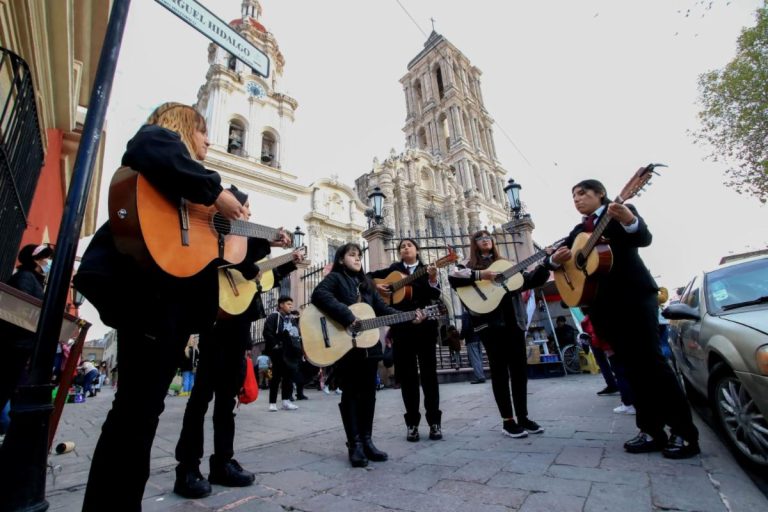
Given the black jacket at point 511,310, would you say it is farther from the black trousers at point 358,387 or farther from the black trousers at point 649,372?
the black trousers at point 358,387

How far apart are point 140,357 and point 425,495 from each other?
161cm

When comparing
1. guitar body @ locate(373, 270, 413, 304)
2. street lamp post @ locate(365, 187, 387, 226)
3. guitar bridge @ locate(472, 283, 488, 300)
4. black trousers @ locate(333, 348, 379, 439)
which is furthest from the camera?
street lamp post @ locate(365, 187, 387, 226)

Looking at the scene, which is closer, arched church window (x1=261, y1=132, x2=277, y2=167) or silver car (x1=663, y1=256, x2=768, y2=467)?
silver car (x1=663, y1=256, x2=768, y2=467)

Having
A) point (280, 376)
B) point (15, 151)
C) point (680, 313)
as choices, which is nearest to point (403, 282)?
point (680, 313)

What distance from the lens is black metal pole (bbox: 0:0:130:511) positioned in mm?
1386

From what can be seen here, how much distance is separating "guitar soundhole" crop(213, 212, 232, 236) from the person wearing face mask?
2.11 metres

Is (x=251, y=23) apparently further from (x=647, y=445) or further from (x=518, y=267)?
(x=647, y=445)

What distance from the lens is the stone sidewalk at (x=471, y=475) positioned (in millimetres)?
1767

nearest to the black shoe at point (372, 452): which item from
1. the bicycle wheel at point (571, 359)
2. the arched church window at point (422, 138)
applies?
the bicycle wheel at point (571, 359)

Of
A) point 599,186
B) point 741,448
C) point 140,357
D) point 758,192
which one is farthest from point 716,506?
point 758,192

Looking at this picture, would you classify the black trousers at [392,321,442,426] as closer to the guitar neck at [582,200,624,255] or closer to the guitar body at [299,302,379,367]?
the guitar body at [299,302,379,367]

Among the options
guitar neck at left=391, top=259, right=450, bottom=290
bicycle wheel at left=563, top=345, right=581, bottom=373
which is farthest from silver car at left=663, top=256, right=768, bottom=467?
bicycle wheel at left=563, top=345, right=581, bottom=373

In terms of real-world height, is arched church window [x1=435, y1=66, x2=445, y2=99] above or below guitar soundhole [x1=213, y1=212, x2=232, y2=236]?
above

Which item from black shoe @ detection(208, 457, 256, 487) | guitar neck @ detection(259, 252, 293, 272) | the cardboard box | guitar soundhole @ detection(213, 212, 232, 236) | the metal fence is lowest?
black shoe @ detection(208, 457, 256, 487)
